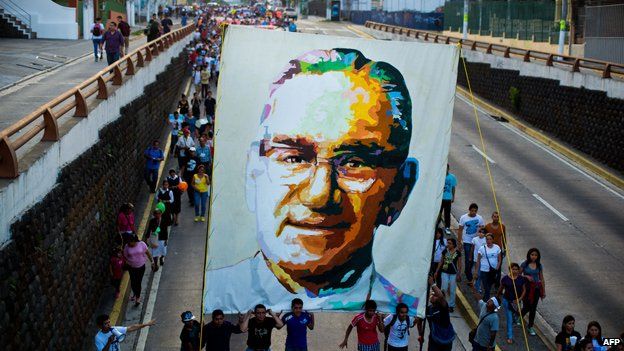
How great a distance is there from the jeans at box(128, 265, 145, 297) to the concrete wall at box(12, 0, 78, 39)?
1297 inches

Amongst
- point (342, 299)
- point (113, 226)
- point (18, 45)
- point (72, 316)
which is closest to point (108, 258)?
point (113, 226)

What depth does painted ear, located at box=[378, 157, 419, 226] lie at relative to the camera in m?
10.8

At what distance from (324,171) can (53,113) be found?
215 inches

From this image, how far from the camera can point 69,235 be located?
14.2m

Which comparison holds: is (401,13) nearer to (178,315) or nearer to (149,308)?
(149,308)

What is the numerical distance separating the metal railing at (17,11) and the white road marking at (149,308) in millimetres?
30339

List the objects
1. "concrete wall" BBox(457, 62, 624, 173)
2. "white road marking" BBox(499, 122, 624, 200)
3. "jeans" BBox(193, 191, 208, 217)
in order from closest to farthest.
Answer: "jeans" BBox(193, 191, 208, 217), "white road marking" BBox(499, 122, 624, 200), "concrete wall" BBox(457, 62, 624, 173)

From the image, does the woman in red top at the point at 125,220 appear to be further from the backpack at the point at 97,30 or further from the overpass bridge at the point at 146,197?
the backpack at the point at 97,30

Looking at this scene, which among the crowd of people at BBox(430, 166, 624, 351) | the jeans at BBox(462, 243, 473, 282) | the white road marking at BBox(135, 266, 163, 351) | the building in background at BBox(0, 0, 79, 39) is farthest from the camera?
the building in background at BBox(0, 0, 79, 39)

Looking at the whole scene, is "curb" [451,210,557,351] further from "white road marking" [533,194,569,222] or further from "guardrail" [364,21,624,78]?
"white road marking" [533,194,569,222]

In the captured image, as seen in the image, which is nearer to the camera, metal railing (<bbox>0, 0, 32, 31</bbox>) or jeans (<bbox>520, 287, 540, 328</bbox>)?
jeans (<bbox>520, 287, 540, 328</bbox>)

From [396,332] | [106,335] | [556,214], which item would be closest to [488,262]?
[396,332]

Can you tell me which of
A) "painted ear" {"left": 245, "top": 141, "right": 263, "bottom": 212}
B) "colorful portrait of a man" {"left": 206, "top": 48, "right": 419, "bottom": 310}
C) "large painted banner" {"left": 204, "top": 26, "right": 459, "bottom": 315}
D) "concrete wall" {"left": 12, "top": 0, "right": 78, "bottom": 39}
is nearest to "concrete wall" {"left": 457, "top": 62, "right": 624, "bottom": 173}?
"large painted banner" {"left": 204, "top": 26, "right": 459, "bottom": 315}

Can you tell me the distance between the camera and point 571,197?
85.8ft
